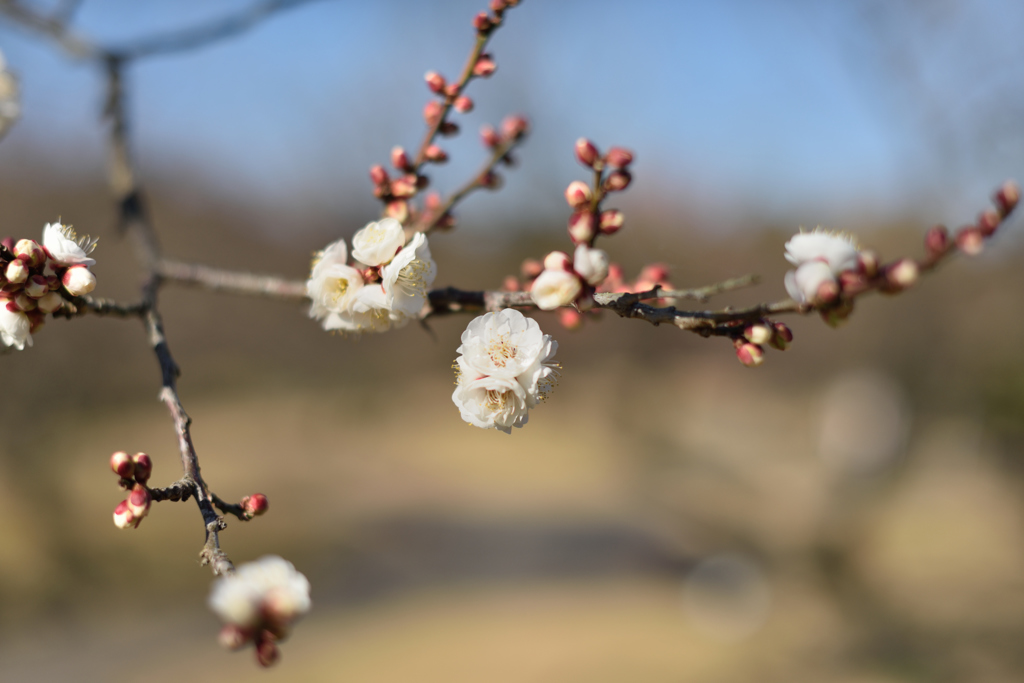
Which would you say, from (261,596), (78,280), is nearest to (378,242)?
(78,280)

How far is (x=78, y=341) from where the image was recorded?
9.27m

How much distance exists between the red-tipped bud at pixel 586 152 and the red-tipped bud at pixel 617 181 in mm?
33

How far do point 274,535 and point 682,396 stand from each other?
841 centimetres

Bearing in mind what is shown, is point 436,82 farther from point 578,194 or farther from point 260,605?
point 260,605

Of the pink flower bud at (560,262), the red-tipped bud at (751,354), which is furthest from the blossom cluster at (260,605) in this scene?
the red-tipped bud at (751,354)

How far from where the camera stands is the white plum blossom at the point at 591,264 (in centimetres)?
76

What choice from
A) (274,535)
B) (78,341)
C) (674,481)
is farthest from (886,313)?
(78,341)

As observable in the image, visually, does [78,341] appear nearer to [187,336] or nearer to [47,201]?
[47,201]

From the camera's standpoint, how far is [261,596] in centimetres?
64

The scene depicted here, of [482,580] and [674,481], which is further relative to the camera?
[674,481]

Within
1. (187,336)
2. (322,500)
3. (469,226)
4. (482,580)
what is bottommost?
(482,580)

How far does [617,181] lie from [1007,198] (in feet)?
1.44

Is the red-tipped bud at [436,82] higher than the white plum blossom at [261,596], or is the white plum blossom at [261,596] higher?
the red-tipped bud at [436,82]

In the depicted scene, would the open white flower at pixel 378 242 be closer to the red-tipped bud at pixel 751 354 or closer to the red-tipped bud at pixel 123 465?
the red-tipped bud at pixel 123 465
